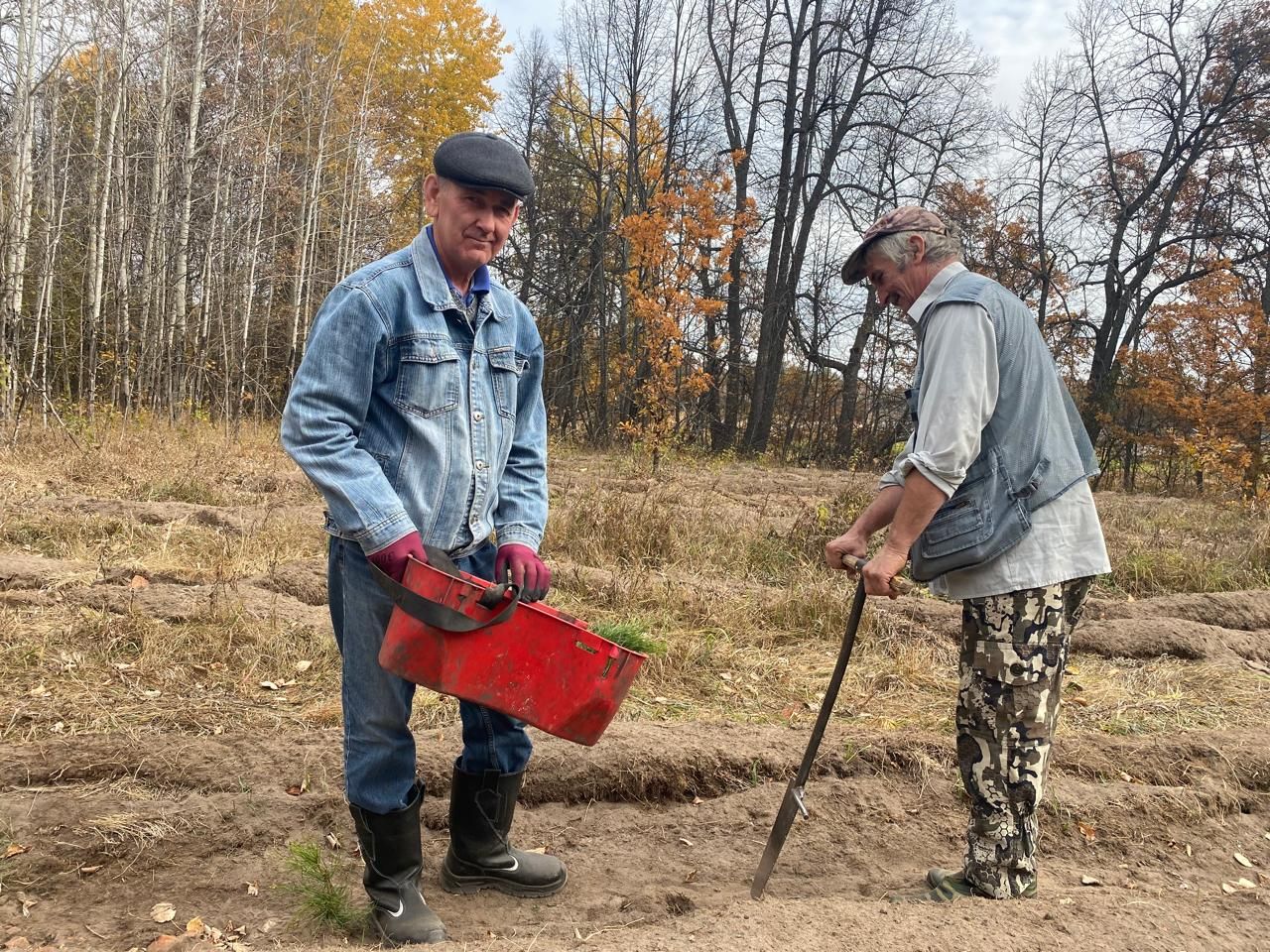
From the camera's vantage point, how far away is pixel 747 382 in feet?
74.2

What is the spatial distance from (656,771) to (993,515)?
1879mm

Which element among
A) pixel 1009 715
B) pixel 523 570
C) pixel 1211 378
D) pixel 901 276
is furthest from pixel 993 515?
pixel 1211 378

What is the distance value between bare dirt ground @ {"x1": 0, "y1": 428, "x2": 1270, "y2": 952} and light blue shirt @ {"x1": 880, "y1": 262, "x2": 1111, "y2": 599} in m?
0.97

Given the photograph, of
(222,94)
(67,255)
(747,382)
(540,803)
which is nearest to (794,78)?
(747,382)

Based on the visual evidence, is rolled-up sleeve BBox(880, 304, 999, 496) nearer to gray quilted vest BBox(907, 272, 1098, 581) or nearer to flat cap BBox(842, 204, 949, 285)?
gray quilted vest BBox(907, 272, 1098, 581)

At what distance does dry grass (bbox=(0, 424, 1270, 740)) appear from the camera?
417cm

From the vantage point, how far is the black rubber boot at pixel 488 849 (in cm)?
281

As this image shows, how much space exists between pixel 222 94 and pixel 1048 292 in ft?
61.2

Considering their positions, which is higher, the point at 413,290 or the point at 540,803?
the point at 413,290

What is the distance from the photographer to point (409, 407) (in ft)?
7.64

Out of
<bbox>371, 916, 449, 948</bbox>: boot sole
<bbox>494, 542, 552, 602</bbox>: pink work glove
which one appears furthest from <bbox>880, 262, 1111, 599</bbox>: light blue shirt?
<bbox>371, 916, 449, 948</bbox>: boot sole

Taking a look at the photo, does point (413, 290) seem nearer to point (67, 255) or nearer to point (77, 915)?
point (77, 915)

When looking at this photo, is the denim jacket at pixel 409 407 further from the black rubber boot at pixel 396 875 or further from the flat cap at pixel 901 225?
the flat cap at pixel 901 225

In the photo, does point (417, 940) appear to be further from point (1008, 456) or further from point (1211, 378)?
point (1211, 378)
